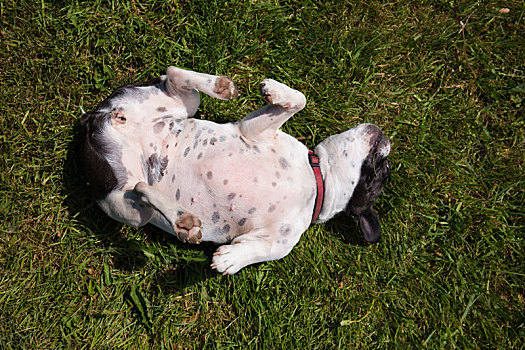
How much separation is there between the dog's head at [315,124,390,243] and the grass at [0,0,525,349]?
0.66 m

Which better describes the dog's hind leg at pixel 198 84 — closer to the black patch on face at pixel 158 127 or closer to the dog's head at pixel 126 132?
the dog's head at pixel 126 132

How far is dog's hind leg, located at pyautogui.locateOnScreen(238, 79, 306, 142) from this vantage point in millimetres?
3336

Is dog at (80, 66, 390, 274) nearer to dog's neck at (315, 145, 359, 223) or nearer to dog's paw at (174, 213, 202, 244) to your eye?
dog's neck at (315, 145, 359, 223)

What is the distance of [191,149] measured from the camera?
11.2 ft

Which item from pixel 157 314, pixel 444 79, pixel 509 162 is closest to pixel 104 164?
pixel 157 314

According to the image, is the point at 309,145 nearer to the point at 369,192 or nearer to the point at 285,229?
the point at 369,192

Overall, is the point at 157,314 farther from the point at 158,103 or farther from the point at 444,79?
the point at 444,79

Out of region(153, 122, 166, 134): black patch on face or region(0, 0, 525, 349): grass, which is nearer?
region(153, 122, 166, 134): black patch on face

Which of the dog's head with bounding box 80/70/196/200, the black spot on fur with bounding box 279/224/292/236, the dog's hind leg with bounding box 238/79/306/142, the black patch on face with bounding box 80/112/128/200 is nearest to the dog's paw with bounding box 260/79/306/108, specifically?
the dog's hind leg with bounding box 238/79/306/142

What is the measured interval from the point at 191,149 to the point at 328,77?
2.01 metres

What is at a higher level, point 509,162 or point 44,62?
point 44,62

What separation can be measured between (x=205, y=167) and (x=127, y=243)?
4.88 feet

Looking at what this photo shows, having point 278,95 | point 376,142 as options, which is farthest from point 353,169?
point 278,95

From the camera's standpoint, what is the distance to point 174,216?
9.99 ft
